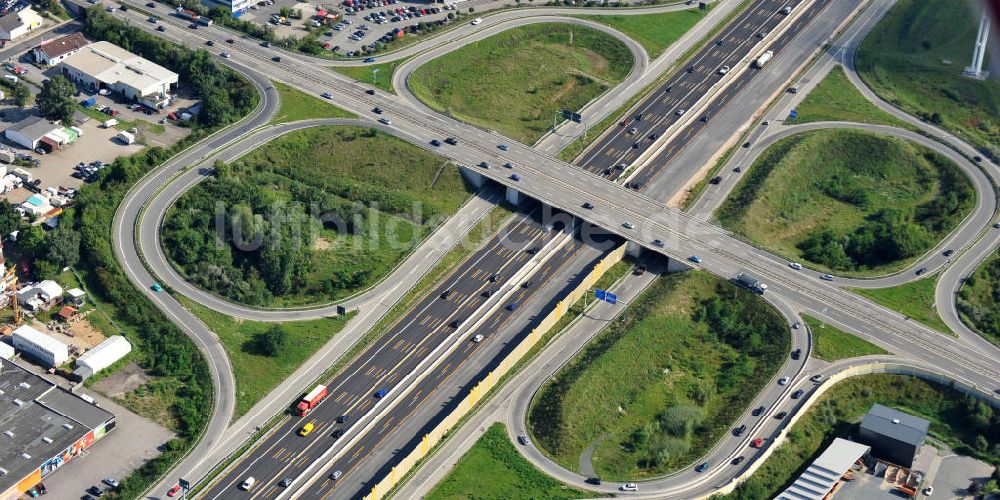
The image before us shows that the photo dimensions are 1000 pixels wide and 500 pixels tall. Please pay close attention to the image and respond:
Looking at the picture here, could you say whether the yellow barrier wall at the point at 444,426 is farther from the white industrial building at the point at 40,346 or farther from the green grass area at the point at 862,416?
the white industrial building at the point at 40,346

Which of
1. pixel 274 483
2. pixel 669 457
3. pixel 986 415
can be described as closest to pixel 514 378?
pixel 669 457

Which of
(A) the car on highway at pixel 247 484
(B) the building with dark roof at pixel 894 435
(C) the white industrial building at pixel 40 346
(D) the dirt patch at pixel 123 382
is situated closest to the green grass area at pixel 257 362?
(A) the car on highway at pixel 247 484

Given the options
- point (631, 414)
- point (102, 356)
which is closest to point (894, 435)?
point (631, 414)

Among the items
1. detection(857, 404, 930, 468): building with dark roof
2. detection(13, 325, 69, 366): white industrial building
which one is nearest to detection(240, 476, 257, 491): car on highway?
detection(13, 325, 69, 366): white industrial building

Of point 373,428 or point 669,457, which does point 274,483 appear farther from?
point 669,457

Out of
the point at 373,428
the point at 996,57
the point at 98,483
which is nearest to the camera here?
the point at 996,57

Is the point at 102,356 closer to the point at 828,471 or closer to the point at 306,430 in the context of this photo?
the point at 306,430
